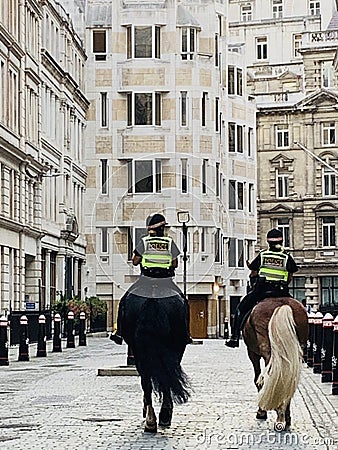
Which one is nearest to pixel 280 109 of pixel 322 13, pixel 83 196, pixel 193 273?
pixel 322 13

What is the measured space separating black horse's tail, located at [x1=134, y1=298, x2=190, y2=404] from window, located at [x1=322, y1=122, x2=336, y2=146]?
85483 millimetres

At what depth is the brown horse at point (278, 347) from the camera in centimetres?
1365

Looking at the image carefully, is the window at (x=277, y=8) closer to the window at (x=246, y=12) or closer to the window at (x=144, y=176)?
the window at (x=246, y=12)

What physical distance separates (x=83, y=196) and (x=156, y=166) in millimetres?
43557

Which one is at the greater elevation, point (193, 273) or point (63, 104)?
point (63, 104)

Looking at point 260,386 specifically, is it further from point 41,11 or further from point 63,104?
point 63,104

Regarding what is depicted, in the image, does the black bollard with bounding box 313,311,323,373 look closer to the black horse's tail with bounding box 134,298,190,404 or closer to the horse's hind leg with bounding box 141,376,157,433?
the black horse's tail with bounding box 134,298,190,404

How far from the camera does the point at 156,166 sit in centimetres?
2127

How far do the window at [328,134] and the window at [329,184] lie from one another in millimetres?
2159

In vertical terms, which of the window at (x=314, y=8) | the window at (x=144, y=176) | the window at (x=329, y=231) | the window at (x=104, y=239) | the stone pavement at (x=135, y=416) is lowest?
the stone pavement at (x=135, y=416)

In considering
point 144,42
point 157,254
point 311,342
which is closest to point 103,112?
point 144,42

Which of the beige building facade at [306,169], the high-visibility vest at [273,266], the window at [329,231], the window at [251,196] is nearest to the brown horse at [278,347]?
the high-visibility vest at [273,266]

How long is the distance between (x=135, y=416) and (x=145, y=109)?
1823 inches

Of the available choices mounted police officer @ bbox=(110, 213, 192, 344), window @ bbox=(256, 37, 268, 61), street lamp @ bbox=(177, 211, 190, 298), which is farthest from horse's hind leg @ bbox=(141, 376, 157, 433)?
window @ bbox=(256, 37, 268, 61)
